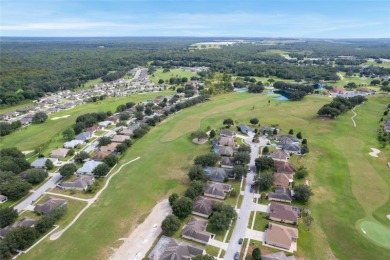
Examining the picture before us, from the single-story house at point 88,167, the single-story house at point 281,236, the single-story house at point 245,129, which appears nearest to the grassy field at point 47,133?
the single-story house at point 88,167

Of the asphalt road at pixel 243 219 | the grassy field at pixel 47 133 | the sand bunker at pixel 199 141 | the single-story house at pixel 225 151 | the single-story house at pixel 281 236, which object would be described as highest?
→ the single-story house at pixel 225 151

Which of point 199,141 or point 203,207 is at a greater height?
point 203,207

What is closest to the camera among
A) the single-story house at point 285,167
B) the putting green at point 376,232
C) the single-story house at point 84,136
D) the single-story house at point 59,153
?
the putting green at point 376,232

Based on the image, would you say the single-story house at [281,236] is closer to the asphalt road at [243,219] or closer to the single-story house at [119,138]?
the asphalt road at [243,219]

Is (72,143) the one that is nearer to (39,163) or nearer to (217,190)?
(39,163)

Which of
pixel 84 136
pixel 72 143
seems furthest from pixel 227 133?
pixel 72 143

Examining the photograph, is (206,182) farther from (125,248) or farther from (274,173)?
(125,248)

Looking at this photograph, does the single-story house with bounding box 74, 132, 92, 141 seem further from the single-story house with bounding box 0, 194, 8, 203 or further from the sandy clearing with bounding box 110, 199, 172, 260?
the sandy clearing with bounding box 110, 199, 172, 260
